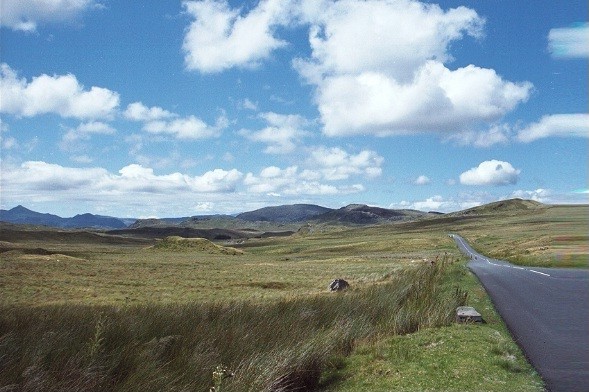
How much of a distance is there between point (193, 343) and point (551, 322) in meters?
10.8

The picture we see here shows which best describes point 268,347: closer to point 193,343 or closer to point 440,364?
point 193,343

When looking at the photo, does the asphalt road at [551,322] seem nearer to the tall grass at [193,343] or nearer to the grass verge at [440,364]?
the grass verge at [440,364]

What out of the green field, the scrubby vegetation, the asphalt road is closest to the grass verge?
the green field

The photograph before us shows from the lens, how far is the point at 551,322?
14.9m

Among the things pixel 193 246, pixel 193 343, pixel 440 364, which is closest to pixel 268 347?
pixel 193 343

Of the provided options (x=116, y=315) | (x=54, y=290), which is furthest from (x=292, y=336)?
(x=54, y=290)

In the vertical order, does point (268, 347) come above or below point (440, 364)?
above

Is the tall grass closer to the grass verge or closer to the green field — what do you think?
the green field

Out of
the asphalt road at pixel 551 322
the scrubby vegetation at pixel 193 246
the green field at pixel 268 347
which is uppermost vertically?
the green field at pixel 268 347

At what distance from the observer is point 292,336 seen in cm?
1134

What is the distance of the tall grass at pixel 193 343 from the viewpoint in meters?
7.44

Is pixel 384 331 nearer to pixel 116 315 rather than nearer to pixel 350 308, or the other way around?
pixel 350 308

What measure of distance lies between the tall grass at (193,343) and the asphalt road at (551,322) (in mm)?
2397

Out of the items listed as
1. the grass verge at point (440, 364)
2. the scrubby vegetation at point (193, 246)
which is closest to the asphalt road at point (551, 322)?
the grass verge at point (440, 364)
